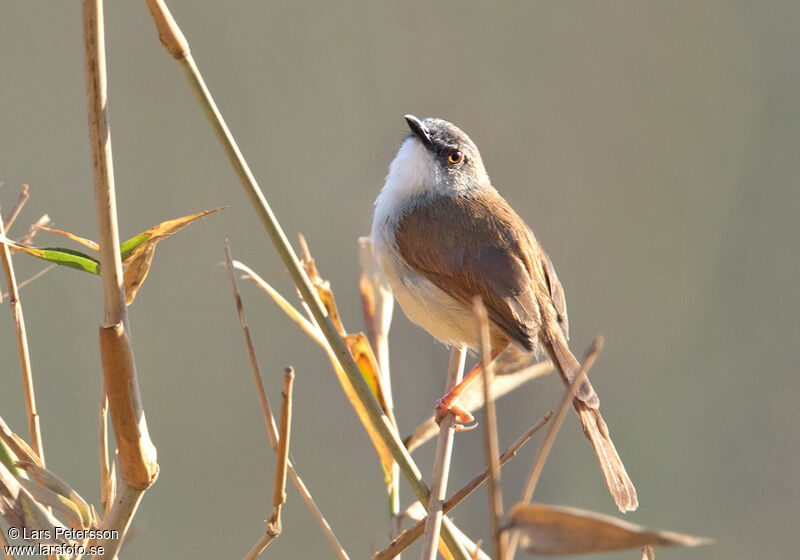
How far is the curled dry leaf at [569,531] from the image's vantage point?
767 millimetres

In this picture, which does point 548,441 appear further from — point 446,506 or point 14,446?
point 14,446

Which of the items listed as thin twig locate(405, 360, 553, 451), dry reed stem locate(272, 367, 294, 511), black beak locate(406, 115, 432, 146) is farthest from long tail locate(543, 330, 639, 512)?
dry reed stem locate(272, 367, 294, 511)

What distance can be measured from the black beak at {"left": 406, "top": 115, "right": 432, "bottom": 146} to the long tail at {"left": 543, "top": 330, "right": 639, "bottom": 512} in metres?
0.80

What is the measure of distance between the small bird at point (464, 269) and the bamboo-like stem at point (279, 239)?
3.01ft

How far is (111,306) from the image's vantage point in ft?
3.30

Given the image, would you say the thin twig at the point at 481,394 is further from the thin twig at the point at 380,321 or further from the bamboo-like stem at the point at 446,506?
the bamboo-like stem at the point at 446,506

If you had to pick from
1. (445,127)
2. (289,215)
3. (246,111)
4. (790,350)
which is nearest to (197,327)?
(289,215)

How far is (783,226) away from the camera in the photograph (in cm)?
509

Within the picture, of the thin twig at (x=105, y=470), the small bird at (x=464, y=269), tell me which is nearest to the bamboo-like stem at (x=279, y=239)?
the thin twig at (x=105, y=470)

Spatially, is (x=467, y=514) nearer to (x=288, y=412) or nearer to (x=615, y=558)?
(x=615, y=558)

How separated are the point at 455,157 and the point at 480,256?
542mm

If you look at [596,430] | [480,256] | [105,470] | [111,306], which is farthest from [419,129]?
[111,306]

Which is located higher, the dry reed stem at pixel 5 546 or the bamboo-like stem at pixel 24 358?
the bamboo-like stem at pixel 24 358

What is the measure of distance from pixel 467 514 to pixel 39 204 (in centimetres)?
275
